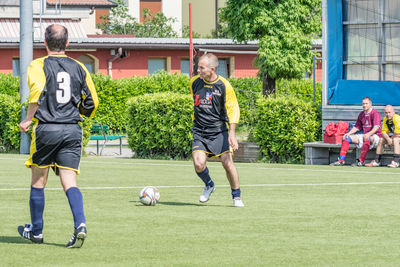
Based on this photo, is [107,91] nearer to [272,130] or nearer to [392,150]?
[272,130]

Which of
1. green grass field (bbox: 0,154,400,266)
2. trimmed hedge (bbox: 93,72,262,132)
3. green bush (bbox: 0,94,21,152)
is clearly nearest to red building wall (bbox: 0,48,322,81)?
trimmed hedge (bbox: 93,72,262,132)

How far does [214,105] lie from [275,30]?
61.2 ft

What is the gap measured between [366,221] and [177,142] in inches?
457

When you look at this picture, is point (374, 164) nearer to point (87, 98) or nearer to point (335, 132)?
point (335, 132)

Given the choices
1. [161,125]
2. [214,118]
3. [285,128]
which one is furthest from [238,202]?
[161,125]

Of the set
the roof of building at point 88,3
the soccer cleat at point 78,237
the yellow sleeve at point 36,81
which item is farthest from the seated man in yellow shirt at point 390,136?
the roof of building at point 88,3

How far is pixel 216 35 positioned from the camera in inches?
2233

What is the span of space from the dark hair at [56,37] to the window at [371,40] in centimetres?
1392

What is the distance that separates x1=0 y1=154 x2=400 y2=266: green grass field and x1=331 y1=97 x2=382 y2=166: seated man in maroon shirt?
292 centimetres

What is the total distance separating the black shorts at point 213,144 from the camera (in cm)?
1105

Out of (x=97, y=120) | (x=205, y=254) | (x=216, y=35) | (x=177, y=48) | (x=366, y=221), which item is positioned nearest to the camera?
(x=205, y=254)

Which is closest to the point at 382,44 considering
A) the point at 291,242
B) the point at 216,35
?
the point at 291,242

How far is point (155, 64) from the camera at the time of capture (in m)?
41.2

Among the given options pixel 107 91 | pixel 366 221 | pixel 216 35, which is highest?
pixel 216 35
